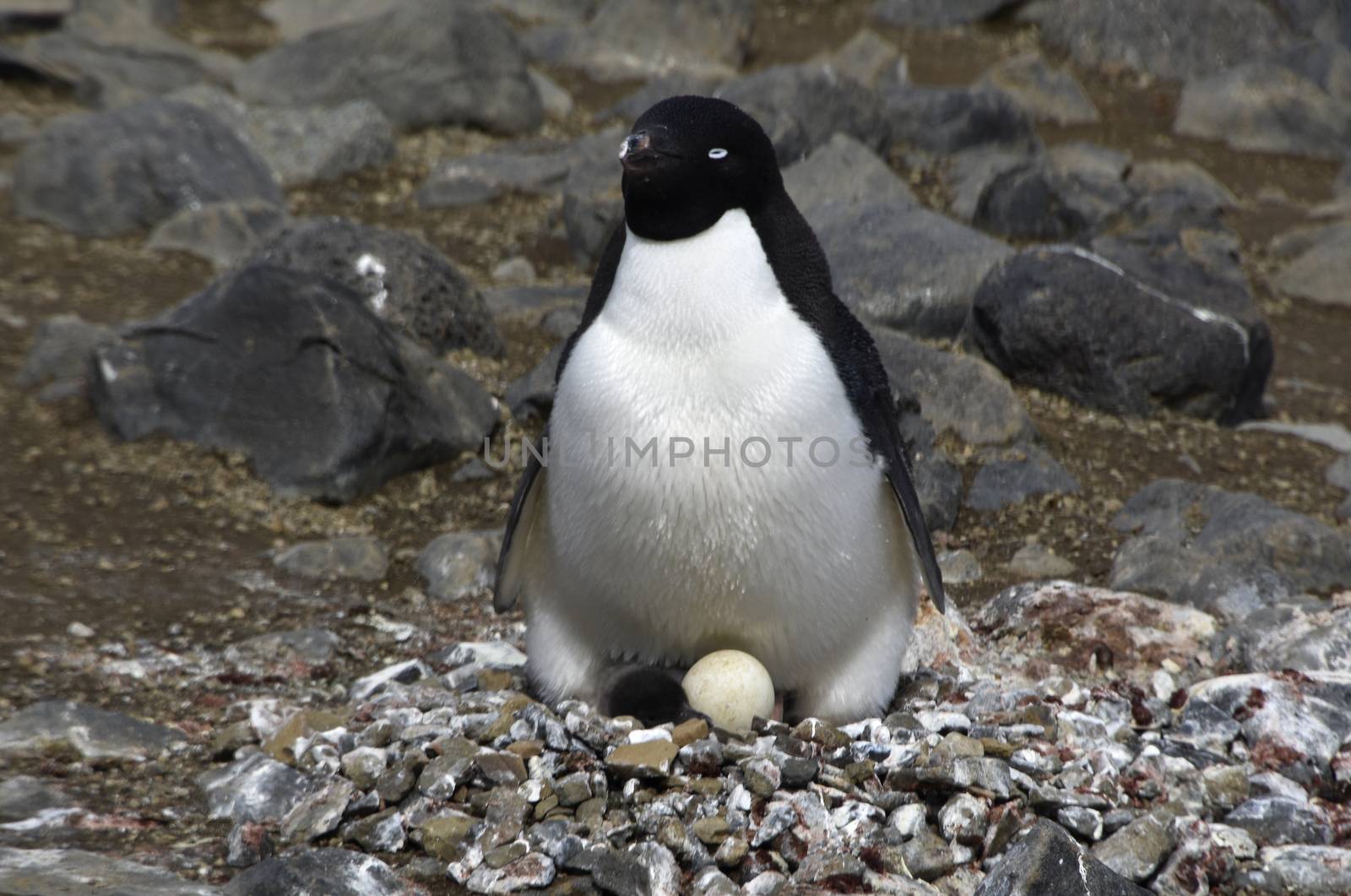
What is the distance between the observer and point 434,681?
423cm

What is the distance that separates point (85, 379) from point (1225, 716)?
15.7 feet

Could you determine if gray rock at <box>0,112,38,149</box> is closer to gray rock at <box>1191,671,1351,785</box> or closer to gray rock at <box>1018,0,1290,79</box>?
gray rock at <box>1191,671,1351,785</box>

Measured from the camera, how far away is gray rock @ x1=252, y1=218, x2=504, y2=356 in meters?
6.80

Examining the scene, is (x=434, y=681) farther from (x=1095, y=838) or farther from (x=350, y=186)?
(x=350, y=186)

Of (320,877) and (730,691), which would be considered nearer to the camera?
(320,877)

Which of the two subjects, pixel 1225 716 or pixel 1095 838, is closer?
pixel 1095 838

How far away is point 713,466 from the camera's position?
3.48 meters

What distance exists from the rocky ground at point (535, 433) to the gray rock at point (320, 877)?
12mm

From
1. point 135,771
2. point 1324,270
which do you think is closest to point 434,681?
point 135,771

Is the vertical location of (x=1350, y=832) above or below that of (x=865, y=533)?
below

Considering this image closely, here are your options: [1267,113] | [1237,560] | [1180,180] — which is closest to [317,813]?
[1237,560]

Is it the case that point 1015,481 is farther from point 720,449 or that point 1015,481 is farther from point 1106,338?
point 720,449

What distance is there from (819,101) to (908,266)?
3.15 meters

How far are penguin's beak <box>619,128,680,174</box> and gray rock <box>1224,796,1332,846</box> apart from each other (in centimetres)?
190
